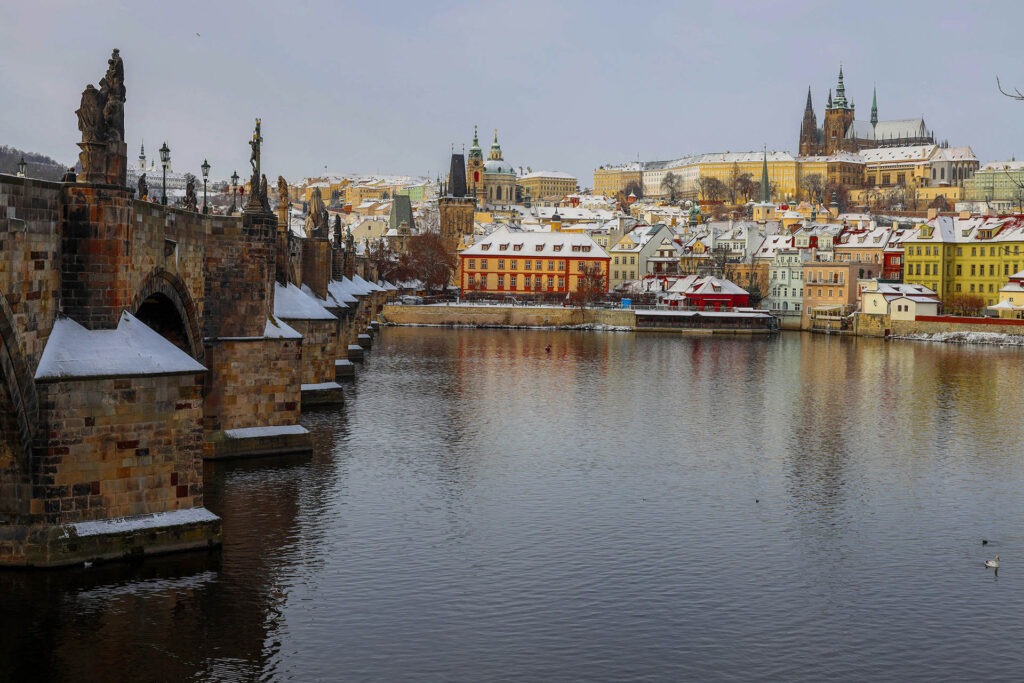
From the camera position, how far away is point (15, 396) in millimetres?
21266

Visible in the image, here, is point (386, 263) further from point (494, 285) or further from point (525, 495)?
point (525, 495)

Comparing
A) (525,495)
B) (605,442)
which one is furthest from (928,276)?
(525,495)

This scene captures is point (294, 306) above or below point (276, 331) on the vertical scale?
above

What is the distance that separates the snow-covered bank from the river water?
5376 centimetres

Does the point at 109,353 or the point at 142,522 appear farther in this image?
the point at 109,353

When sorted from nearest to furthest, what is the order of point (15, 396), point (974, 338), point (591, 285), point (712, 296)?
1. point (15, 396)
2. point (974, 338)
3. point (712, 296)
4. point (591, 285)

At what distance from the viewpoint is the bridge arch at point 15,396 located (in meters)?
21.0

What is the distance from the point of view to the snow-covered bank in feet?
324

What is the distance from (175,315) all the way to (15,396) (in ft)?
38.4

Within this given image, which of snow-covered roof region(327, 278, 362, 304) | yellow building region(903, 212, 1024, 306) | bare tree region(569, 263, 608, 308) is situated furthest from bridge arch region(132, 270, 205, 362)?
yellow building region(903, 212, 1024, 306)

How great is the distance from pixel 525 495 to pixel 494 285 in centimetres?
9910

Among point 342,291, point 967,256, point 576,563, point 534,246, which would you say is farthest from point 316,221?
point 967,256

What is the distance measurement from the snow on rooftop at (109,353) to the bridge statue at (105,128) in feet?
9.42

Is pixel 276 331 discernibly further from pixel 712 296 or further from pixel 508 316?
pixel 712 296
